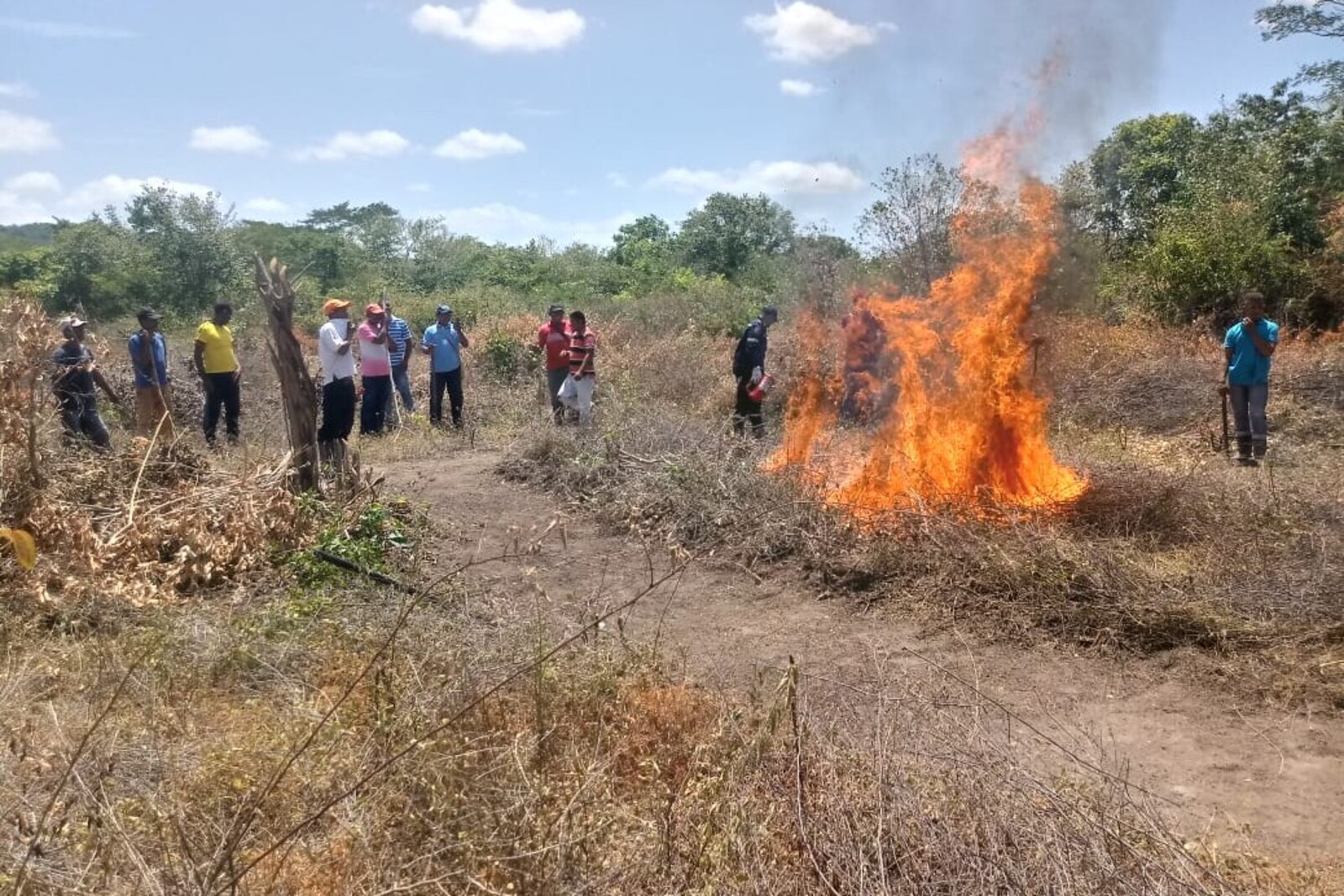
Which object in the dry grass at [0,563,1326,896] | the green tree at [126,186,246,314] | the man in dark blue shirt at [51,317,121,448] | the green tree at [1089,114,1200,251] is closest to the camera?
the dry grass at [0,563,1326,896]

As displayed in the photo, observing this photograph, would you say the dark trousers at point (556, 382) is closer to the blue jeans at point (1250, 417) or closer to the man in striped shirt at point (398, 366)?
the man in striped shirt at point (398, 366)

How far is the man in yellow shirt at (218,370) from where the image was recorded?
Result: 10594 millimetres

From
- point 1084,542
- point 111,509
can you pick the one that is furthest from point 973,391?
point 111,509

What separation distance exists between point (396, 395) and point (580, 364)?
9.73 ft

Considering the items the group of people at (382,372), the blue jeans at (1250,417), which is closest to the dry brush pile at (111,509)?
the group of people at (382,372)

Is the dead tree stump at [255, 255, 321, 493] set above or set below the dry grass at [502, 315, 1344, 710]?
above

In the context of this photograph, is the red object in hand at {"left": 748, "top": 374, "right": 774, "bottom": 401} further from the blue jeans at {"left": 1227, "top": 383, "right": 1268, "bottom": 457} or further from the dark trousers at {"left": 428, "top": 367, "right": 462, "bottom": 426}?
the blue jeans at {"left": 1227, "top": 383, "right": 1268, "bottom": 457}

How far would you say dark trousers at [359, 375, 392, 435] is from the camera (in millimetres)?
11367

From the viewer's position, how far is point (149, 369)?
1004 cm

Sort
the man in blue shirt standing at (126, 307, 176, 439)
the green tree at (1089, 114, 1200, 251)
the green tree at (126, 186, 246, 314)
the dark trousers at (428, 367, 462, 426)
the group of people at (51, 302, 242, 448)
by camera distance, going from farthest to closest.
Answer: the green tree at (126, 186, 246, 314), the green tree at (1089, 114, 1200, 251), the dark trousers at (428, 367, 462, 426), the man in blue shirt standing at (126, 307, 176, 439), the group of people at (51, 302, 242, 448)

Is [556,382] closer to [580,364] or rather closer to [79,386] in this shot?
[580,364]

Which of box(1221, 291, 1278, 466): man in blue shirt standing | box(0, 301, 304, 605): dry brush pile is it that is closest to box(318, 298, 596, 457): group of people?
box(0, 301, 304, 605): dry brush pile

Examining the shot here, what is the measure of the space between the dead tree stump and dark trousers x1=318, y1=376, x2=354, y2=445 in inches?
24.4

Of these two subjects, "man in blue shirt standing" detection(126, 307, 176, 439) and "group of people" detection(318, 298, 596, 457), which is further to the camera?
"man in blue shirt standing" detection(126, 307, 176, 439)
